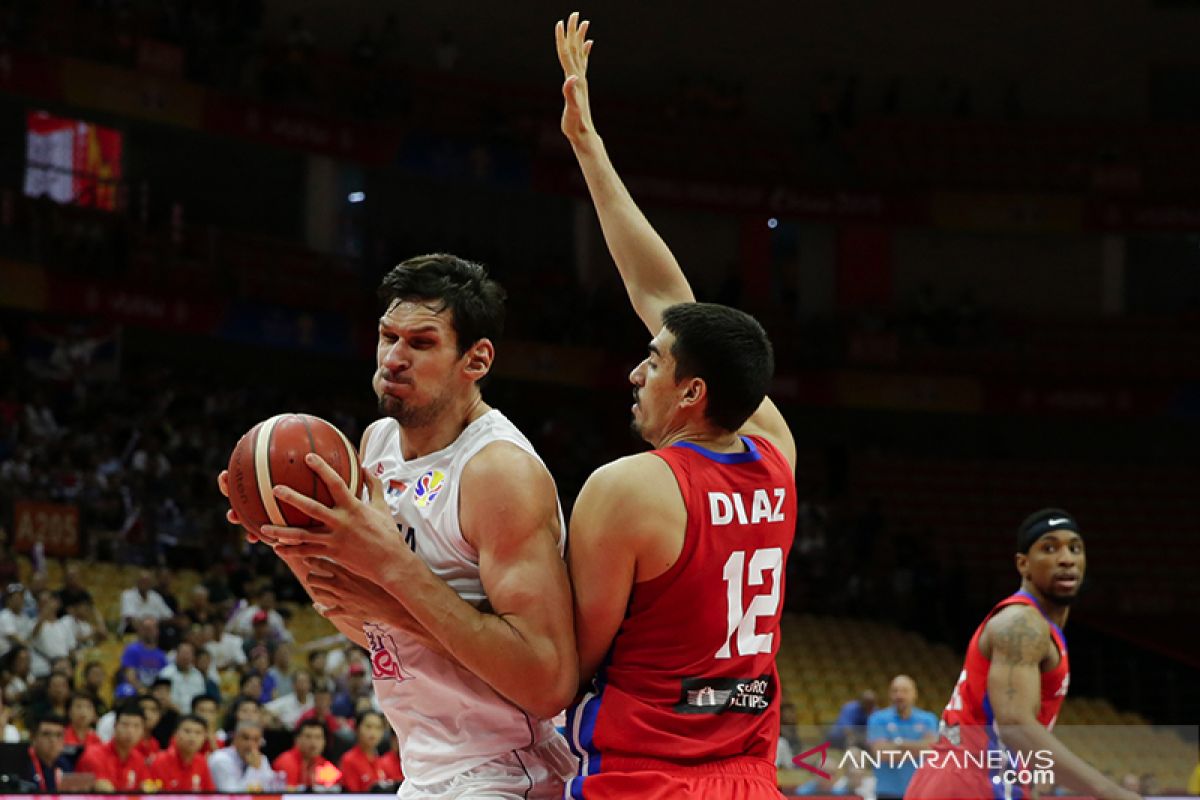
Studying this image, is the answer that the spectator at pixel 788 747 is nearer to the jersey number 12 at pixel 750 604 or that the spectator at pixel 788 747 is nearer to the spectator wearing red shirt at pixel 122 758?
the spectator wearing red shirt at pixel 122 758

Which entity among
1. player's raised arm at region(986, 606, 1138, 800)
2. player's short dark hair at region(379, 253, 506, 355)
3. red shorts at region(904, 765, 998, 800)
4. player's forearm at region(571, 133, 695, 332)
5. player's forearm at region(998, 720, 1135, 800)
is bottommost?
red shorts at region(904, 765, 998, 800)

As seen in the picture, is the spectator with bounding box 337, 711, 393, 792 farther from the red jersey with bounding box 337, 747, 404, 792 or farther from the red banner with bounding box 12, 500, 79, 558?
the red banner with bounding box 12, 500, 79, 558

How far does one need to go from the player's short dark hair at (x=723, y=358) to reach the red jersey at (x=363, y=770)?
22.8ft

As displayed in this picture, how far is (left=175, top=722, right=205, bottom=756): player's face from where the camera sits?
968 cm

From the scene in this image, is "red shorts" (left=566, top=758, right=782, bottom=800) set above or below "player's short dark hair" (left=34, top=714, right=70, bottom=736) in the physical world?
above

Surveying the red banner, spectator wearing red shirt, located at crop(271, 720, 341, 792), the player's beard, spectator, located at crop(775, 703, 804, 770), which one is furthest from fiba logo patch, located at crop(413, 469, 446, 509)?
the red banner

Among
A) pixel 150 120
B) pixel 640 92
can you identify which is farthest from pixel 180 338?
pixel 640 92

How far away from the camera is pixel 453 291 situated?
374 cm

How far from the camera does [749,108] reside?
27.5 meters

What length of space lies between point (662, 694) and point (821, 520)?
59.9 feet

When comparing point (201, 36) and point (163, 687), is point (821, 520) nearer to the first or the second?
point (201, 36)

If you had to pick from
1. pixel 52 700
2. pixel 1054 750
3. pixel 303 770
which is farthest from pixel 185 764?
pixel 1054 750

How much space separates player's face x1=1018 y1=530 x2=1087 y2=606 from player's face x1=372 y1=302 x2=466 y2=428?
3.02m

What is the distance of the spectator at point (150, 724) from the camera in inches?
381
